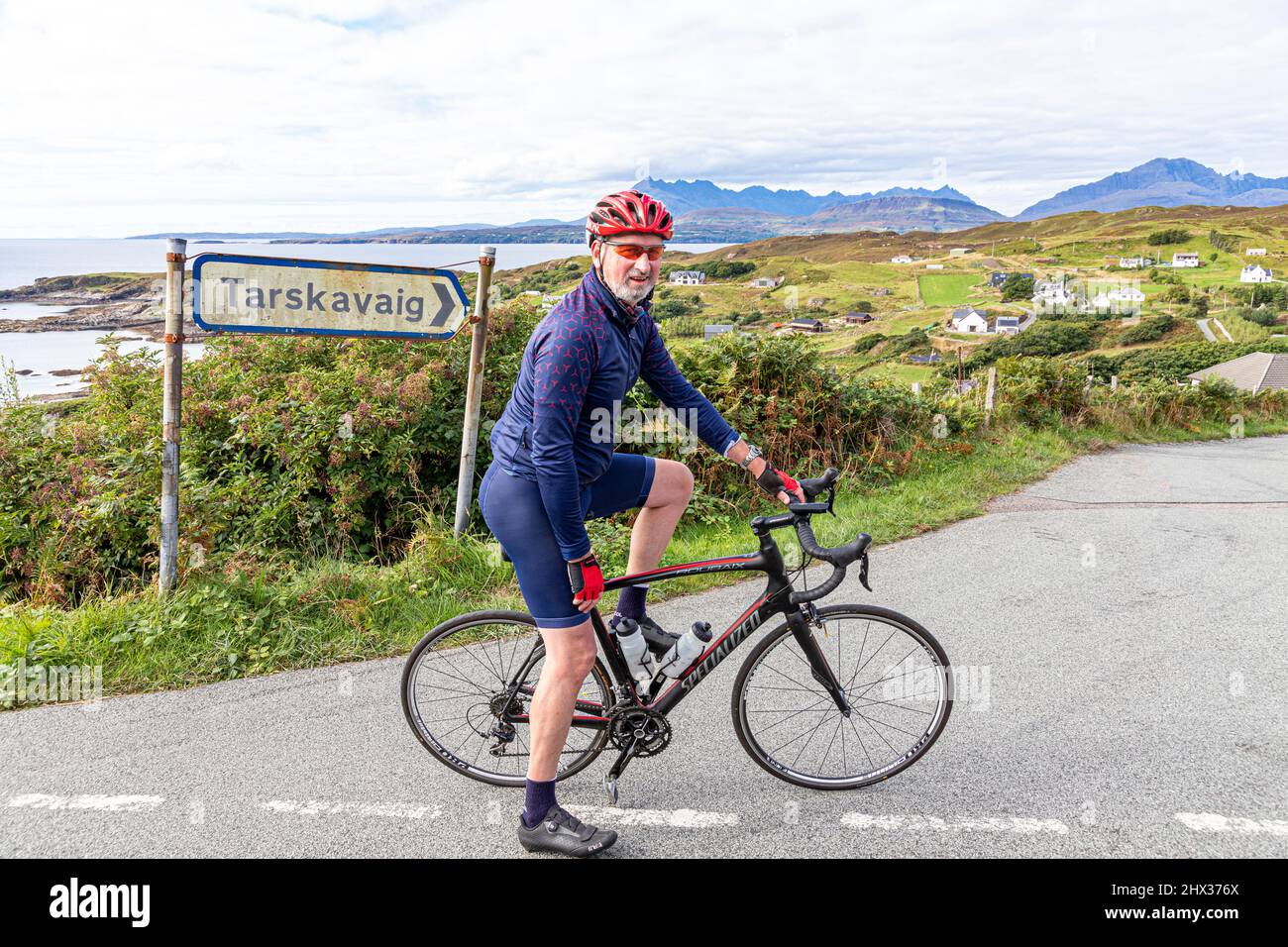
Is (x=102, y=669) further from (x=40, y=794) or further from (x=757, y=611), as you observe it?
(x=757, y=611)

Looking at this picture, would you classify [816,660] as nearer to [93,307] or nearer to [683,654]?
[683,654]

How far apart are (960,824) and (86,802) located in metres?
3.46

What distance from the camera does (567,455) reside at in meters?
2.69

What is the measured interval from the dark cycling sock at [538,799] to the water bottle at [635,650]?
53cm

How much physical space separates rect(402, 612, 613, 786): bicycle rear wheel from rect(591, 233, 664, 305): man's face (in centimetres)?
133

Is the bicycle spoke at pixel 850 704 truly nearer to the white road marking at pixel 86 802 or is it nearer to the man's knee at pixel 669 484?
the man's knee at pixel 669 484

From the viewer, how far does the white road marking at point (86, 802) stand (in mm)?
3262

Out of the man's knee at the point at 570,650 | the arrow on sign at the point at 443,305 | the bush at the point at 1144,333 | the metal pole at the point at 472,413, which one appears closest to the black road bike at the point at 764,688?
the man's knee at the point at 570,650

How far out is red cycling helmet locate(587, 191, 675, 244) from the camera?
9.14 feet

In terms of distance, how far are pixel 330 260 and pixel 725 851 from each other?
14.2ft

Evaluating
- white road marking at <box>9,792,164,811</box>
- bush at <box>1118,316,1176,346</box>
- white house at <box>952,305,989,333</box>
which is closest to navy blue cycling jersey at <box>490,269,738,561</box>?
white road marking at <box>9,792,164,811</box>

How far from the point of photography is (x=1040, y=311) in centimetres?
6800

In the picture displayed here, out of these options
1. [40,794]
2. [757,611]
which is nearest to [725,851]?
[757,611]

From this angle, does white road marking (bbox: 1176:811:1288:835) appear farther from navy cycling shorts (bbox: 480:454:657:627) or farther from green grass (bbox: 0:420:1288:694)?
green grass (bbox: 0:420:1288:694)
